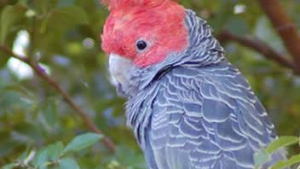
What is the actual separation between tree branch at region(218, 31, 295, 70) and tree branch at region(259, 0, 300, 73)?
0.09 metres

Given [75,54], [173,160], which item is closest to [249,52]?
[75,54]

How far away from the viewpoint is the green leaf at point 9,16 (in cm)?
276

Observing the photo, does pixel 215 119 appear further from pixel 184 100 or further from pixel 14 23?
pixel 14 23

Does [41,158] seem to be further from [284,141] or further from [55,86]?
[284,141]

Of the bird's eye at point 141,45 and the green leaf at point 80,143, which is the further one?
the bird's eye at point 141,45

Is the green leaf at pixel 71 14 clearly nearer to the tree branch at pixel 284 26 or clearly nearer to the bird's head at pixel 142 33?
the bird's head at pixel 142 33

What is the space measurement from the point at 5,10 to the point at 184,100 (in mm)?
658

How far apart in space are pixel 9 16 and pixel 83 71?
101 centimetres

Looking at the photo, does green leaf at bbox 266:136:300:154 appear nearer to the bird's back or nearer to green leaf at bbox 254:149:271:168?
green leaf at bbox 254:149:271:168

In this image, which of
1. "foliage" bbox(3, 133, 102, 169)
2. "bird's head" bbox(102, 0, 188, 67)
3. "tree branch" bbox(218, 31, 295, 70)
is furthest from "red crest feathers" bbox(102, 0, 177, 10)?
"tree branch" bbox(218, 31, 295, 70)

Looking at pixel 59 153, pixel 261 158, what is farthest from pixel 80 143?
pixel 261 158

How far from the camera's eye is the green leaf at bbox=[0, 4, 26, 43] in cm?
276

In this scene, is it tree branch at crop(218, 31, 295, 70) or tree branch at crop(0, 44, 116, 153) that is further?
tree branch at crop(218, 31, 295, 70)

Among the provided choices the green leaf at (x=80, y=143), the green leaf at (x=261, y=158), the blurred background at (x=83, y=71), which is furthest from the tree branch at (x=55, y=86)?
the green leaf at (x=261, y=158)
